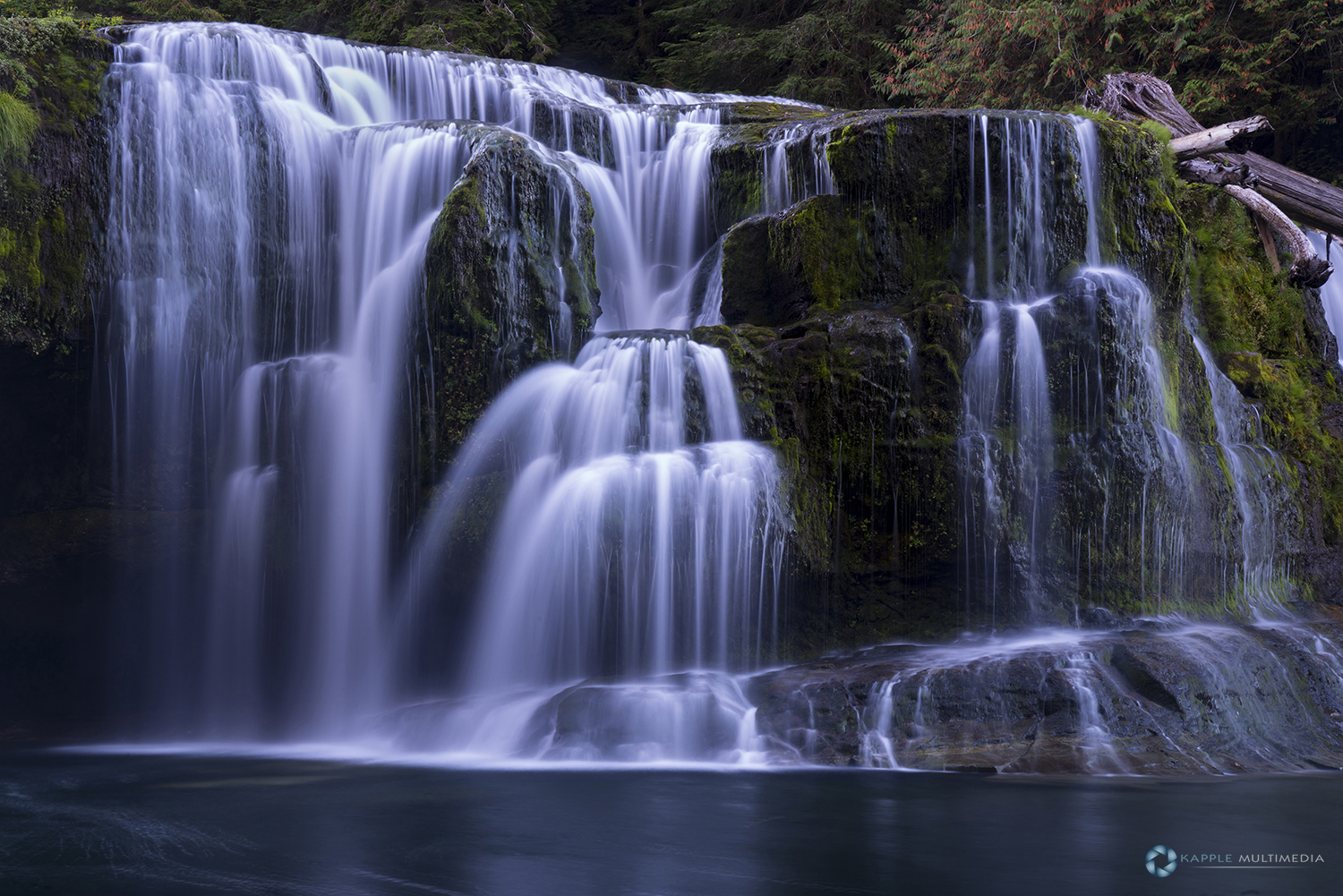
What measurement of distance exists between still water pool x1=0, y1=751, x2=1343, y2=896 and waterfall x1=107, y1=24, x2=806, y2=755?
130 cm

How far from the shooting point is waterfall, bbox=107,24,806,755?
312 inches

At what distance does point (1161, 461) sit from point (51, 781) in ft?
30.4

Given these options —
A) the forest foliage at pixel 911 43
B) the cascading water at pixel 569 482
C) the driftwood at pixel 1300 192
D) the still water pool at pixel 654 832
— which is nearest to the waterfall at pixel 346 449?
the cascading water at pixel 569 482

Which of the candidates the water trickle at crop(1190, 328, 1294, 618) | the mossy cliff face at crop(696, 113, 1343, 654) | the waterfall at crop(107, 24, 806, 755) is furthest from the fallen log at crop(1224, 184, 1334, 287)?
the waterfall at crop(107, 24, 806, 755)

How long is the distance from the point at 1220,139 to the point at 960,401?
518cm

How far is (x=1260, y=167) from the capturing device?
1226cm

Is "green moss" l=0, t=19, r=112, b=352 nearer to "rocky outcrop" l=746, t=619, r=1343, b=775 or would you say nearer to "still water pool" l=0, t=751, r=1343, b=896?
"still water pool" l=0, t=751, r=1343, b=896

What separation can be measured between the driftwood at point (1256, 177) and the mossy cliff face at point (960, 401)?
1073 mm

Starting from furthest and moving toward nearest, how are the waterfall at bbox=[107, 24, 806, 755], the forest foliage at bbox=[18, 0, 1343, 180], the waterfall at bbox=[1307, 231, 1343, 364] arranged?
1. the forest foliage at bbox=[18, 0, 1343, 180]
2. the waterfall at bbox=[1307, 231, 1343, 364]
3. the waterfall at bbox=[107, 24, 806, 755]

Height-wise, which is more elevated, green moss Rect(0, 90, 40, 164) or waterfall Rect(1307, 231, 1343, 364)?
green moss Rect(0, 90, 40, 164)

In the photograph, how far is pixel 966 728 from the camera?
264 inches

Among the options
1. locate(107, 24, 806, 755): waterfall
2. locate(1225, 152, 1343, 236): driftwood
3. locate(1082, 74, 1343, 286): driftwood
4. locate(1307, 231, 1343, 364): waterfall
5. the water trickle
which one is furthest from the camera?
locate(1307, 231, 1343, 364): waterfall

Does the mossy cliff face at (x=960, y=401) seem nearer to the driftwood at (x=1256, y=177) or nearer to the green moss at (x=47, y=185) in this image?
the driftwood at (x=1256, y=177)

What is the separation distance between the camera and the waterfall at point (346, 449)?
793 cm
